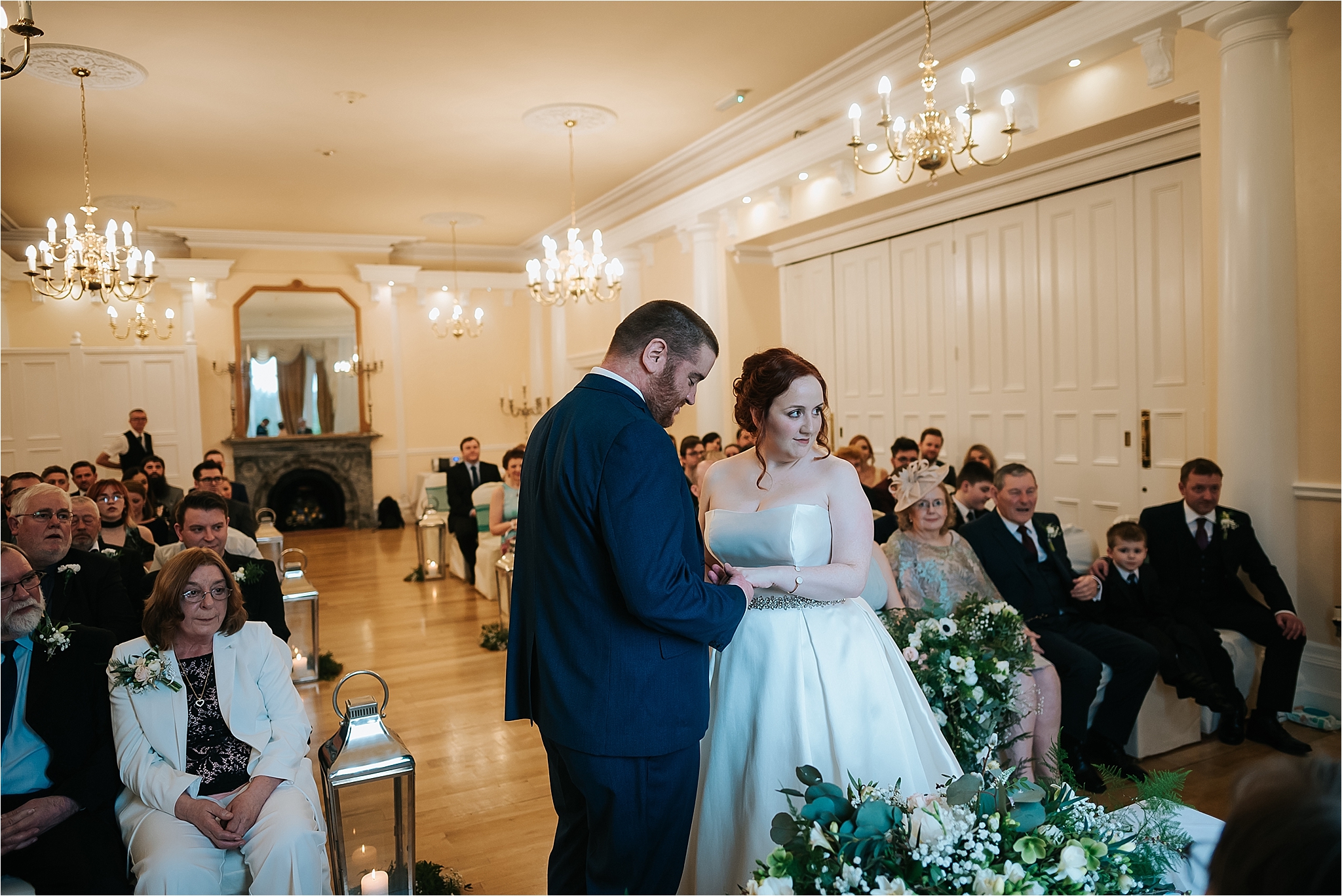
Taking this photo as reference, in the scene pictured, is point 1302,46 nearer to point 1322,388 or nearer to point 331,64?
point 1322,388

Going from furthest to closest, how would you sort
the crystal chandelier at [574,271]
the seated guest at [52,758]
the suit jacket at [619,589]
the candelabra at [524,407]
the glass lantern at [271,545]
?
the candelabra at [524,407] → the crystal chandelier at [574,271] → the glass lantern at [271,545] → the seated guest at [52,758] → the suit jacket at [619,589]

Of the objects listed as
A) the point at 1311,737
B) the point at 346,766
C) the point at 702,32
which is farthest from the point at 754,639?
the point at 702,32

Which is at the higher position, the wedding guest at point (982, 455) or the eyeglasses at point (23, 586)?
the wedding guest at point (982, 455)

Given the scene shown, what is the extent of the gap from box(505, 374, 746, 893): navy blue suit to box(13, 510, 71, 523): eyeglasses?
8.66 feet

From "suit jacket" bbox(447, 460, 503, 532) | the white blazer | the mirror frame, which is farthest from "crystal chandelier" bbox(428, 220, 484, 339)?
the white blazer

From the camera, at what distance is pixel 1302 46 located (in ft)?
15.0

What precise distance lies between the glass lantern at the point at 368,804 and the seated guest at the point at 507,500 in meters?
5.06

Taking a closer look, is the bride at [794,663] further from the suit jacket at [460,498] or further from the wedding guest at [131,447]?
the wedding guest at [131,447]

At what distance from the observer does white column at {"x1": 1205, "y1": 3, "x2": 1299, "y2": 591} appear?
14.6 feet

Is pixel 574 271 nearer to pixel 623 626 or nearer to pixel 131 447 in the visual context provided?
pixel 131 447

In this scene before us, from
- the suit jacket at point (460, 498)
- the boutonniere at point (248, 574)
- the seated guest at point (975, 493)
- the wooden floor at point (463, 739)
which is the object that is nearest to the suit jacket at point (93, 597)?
the boutonniere at point (248, 574)

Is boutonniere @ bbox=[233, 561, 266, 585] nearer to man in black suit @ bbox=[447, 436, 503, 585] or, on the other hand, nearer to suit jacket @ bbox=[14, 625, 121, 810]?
suit jacket @ bbox=[14, 625, 121, 810]

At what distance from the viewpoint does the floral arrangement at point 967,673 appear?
10.0ft

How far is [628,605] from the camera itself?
1.96 metres
